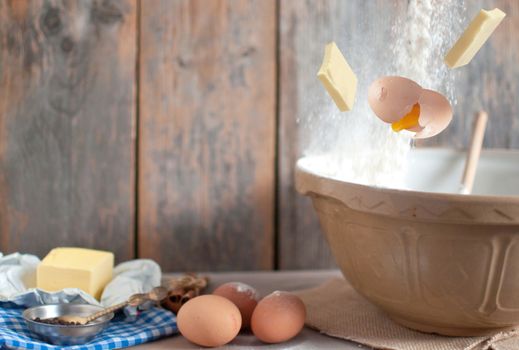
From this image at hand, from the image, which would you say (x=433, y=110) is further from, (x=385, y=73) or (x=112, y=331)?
(x=112, y=331)

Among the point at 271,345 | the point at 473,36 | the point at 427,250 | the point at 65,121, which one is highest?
the point at 473,36

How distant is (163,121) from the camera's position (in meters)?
1.19

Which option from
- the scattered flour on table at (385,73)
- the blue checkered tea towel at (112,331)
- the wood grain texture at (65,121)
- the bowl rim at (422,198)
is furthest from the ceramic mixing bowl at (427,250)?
the wood grain texture at (65,121)

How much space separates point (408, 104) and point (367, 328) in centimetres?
28

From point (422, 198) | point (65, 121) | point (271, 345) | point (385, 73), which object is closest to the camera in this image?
point (422, 198)

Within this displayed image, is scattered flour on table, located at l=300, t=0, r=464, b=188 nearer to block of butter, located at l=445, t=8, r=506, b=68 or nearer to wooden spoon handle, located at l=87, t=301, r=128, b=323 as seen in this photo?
block of butter, located at l=445, t=8, r=506, b=68

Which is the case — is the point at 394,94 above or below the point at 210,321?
above

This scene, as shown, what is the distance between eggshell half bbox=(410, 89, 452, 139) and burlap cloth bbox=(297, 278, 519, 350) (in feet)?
0.84

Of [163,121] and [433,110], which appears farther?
[163,121]

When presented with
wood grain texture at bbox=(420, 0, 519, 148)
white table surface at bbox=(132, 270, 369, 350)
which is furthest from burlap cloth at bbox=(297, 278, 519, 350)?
wood grain texture at bbox=(420, 0, 519, 148)

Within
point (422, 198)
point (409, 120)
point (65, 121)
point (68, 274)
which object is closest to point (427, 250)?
point (422, 198)

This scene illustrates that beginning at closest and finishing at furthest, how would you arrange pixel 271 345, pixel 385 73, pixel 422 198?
pixel 422 198 < pixel 271 345 < pixel 385 73

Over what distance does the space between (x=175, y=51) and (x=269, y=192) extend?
27cm

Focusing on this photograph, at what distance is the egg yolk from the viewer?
0.92 meters
